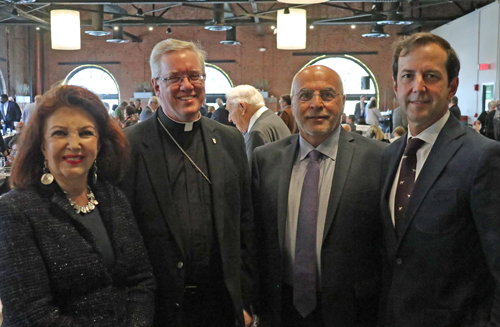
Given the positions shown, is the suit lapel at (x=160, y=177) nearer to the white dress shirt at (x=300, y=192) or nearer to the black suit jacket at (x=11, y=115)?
the white dress shirt at (x=300, y=192)

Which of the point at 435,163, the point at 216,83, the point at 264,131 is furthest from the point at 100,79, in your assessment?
the point at 435,163

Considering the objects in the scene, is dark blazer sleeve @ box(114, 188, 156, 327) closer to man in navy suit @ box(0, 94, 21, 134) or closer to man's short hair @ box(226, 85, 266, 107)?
man's short hair @ box(226, 85, 266, 107)

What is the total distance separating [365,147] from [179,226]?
37.0 inches

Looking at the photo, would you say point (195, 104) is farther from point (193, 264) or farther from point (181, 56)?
point (193, 264)

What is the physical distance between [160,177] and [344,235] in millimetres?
847

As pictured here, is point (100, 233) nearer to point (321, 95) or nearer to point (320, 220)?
point (320, 220)

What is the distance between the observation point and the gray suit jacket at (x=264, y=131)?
4191 millimetres

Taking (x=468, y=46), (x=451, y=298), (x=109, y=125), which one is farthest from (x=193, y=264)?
(x=468, y=46)

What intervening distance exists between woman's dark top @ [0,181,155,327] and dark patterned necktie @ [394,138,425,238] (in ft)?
3.40

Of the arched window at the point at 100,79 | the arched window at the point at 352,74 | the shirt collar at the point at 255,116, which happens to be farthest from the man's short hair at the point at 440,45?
the arched window at the point at 100,79

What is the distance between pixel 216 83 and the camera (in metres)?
19.0

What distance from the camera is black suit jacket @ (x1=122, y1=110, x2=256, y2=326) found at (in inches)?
83.4

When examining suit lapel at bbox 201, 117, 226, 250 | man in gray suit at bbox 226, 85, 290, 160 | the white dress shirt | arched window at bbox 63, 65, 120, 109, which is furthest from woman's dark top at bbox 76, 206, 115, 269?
arched window at bbox 63, 65, 120, 109

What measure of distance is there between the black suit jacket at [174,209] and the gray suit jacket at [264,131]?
1705mm
